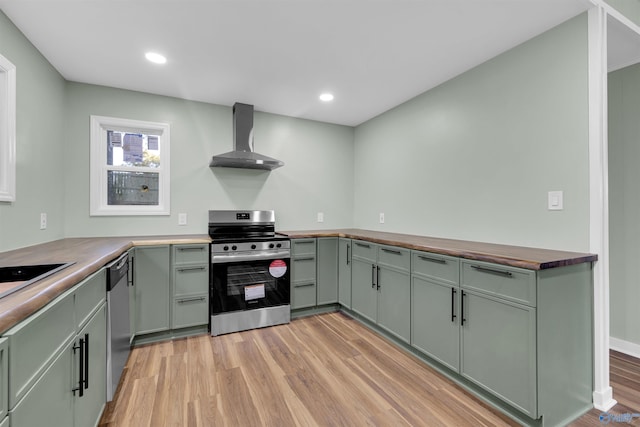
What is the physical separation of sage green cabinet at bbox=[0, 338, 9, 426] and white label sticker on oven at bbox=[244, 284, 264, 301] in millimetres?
2212

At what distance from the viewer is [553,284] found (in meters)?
1.63

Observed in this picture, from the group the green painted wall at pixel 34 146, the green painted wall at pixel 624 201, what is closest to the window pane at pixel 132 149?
the green painted wall at pixel 34 146

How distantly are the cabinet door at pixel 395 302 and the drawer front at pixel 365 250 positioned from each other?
148mm

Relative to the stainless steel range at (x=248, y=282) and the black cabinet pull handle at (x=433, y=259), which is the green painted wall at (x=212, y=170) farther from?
the black cabinet pull handle at (x=433, y=259)

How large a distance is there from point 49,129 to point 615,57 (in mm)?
4689

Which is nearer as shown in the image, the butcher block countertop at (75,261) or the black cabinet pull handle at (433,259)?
the butcher block countertop at (75,261)

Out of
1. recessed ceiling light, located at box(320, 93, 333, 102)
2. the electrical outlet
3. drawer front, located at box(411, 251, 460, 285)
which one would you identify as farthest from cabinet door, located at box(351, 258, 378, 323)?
the electrical outlet

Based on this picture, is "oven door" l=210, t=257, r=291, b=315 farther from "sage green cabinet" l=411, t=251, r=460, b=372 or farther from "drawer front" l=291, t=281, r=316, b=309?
"sage green cabinet" l=411, t=251, r=460, b=372

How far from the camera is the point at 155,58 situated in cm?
244

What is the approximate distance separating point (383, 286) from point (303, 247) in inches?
39.1

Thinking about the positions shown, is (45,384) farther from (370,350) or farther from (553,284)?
(553,284)

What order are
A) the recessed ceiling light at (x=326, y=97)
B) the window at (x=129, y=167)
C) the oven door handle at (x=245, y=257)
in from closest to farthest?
the oven door handle at (x=245, y=257)
the window at (x=129, y=167)
the recessed ceiling light at (x=326, y=97)

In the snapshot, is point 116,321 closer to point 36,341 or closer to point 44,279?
point 44,279

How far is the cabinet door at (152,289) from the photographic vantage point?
2.62 metres
